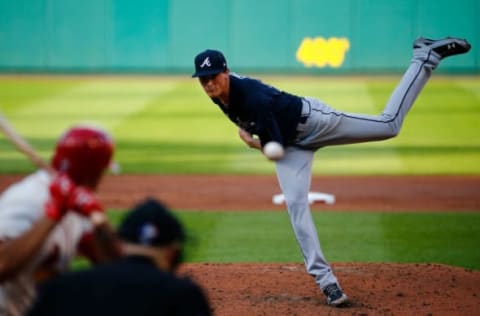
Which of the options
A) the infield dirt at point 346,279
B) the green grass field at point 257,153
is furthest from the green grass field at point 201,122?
the infield dirt at point 346,279

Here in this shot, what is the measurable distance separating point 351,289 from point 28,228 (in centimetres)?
450

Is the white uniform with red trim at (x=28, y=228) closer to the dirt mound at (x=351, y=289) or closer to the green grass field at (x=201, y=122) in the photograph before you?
the dirt mound at (x=351, y=289)

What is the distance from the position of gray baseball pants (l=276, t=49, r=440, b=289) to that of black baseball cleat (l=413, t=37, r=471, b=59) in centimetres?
25

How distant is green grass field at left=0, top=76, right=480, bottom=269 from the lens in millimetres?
9984

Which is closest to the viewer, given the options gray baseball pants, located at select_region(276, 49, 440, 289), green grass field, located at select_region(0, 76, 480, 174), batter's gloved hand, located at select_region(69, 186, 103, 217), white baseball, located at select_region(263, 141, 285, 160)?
batter's gloved hand, located at select_region(69, 186, 103, 217)

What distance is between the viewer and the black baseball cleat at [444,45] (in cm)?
783

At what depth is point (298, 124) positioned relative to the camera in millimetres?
7344

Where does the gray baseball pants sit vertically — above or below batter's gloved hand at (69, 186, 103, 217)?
below

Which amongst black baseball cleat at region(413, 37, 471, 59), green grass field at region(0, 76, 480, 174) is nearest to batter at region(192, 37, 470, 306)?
black baseball cleat at region(413, 37, 471, 59)

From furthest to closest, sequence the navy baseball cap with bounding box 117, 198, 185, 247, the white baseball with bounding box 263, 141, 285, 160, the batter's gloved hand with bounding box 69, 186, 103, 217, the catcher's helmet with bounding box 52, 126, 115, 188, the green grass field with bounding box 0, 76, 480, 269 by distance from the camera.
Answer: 1. the green grass field with bounding box 0, 76, 480, 269
2. the white baseball with bounding box 263, 141, 285, 160
3. the catcher's helmet with bounding box 52, 126, 115, 188
4. the batter's gloved hand with bounding box 69, 186, 103, 217
5. the navy baseball cap with bounding box 117, 198, 185, 247

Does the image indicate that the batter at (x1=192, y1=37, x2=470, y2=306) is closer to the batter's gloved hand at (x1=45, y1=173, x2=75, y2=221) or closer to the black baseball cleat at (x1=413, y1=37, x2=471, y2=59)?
the black baseball cleat at (x1=413, y1=37, x2=471, y2=59)

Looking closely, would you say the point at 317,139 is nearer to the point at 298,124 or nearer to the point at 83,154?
the point at 298,124

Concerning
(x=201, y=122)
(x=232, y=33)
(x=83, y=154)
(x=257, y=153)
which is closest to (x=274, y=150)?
(x=83, y=154)

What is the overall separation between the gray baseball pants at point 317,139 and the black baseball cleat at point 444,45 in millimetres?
249
